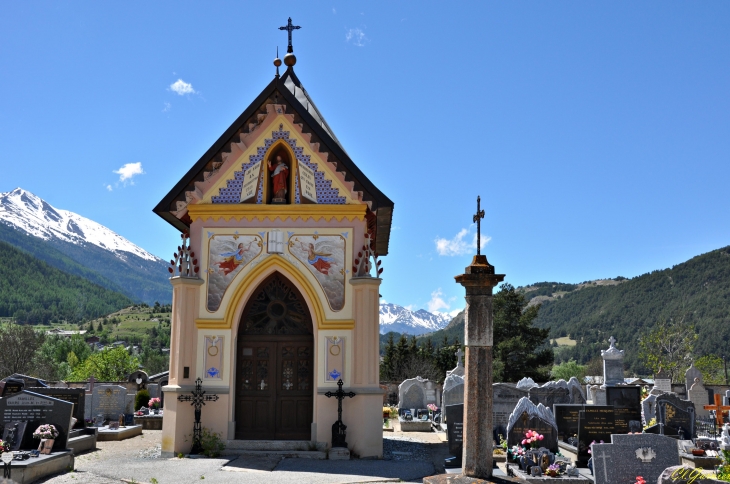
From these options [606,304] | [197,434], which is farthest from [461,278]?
[606,304]

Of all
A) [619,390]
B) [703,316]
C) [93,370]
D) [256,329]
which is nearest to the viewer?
[256,329]

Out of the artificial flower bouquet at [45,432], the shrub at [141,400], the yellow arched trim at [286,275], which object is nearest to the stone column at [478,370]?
the yellow arched trim at [286,275]

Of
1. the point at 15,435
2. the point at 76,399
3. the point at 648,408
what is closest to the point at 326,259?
the point at 15,435

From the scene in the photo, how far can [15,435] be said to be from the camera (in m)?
14.0

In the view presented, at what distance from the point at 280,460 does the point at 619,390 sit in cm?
1004

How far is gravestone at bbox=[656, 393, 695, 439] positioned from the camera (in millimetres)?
19859

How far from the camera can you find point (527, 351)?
200 feet

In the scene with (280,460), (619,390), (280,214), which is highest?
(280,214)

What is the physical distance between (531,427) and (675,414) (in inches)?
272

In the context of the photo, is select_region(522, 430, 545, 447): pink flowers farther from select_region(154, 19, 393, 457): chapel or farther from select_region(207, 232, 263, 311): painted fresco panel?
select_region(207, 232, 263, 311): painted fresco panel

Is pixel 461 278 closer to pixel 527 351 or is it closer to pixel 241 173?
pixel 241 173

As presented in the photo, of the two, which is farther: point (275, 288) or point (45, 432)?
point (275, 288)

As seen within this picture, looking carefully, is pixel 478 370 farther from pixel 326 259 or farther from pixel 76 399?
pixel 76 399

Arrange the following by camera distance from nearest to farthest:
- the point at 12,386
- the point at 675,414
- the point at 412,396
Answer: the point at 675,414 < the point at 12,386 < the point at 412,396
